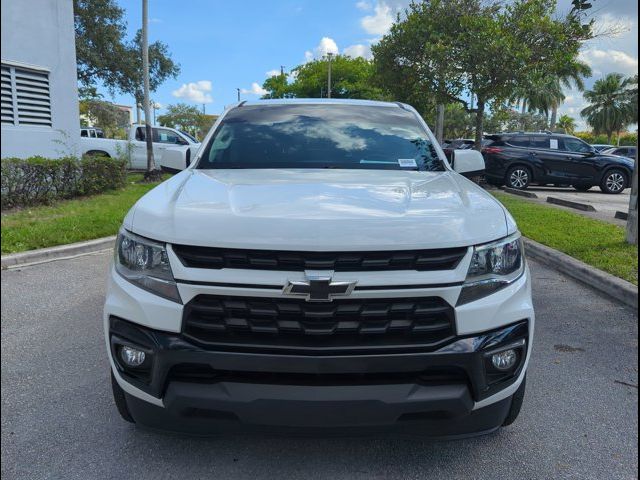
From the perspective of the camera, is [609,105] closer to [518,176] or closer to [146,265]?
[518,176]

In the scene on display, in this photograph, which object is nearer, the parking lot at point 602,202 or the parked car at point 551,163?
the parking lot at point 602,202

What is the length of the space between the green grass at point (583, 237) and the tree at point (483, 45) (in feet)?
19.9

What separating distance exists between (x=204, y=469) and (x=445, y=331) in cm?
128

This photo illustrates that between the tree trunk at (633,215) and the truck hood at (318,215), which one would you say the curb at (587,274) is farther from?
the truck hood at (318,215)

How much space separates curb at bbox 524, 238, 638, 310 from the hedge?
752 centimetres

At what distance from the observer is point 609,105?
53625mm

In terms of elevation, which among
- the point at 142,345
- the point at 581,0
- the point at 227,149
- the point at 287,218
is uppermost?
the point at 581,0

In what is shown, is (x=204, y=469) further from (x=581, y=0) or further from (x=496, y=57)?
(x=496, y=57)

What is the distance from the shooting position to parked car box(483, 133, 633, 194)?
1576 cm

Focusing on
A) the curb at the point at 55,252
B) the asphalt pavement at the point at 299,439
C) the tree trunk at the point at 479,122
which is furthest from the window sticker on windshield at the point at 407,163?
the tree trunk at the point at 479,122

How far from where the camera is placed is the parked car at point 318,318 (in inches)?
76.9

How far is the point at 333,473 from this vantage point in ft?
7.70

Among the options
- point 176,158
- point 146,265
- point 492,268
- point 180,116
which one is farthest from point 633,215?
point 180,116

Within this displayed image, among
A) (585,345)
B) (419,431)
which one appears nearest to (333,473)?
(419,431)
